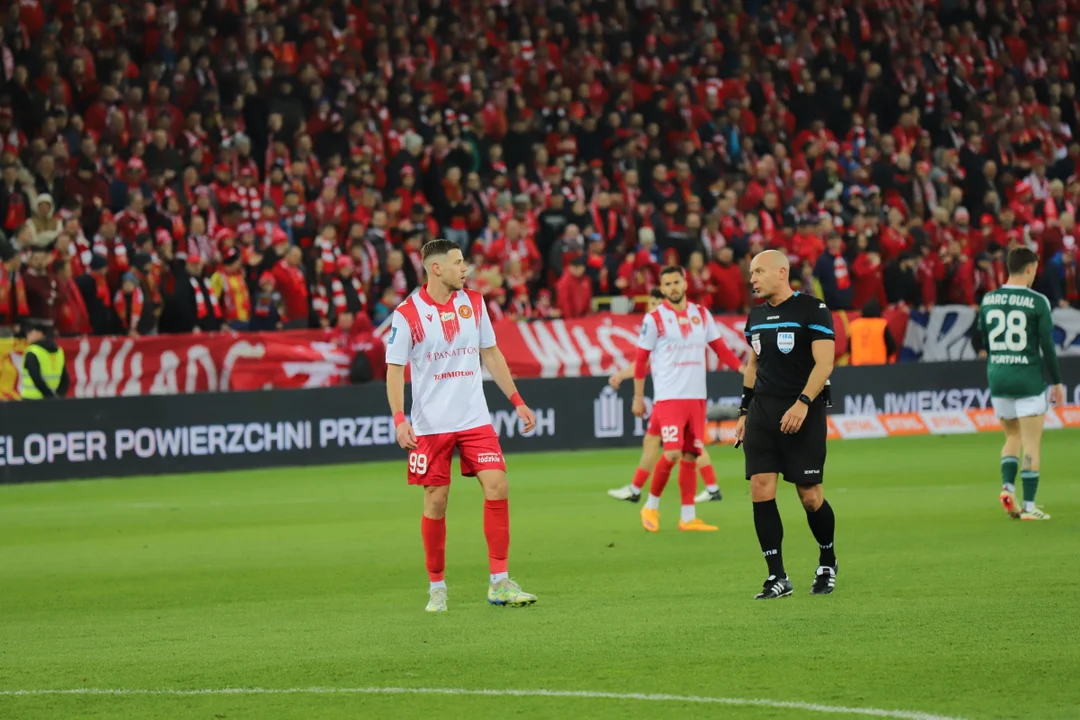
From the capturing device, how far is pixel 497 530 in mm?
9852

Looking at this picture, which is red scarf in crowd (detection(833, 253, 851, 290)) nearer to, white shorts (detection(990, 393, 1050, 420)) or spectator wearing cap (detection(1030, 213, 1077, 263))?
spectator wearing cap (detection(1030, 213, 1077, 263))

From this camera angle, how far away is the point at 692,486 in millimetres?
14367

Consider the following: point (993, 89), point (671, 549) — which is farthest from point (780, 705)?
point (993, 89)

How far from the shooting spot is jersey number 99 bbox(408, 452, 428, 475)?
32.1 feet

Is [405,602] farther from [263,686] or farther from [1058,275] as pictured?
[1058,275]

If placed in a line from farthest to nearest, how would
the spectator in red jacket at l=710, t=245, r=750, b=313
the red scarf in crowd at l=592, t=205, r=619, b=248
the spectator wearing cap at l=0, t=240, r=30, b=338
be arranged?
the red scarf in crowd at l=592, t=205, r=619, b=248
the spectator in red jacket at l=710, t=245, r=750, b=313
the spectator wearing cap at l=0, t=240, r=30, b=338

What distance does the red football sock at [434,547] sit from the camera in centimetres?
981

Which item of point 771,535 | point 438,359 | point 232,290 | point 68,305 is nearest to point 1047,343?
point 771,535

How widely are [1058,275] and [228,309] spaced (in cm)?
1492

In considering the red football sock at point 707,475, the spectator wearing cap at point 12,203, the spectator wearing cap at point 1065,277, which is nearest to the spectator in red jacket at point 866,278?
the spectator wearing cap at point 1065,277

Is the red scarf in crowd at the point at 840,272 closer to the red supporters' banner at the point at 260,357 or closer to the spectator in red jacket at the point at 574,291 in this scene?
the red supporters' banner at the point at 260,357

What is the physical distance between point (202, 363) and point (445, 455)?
12.8m

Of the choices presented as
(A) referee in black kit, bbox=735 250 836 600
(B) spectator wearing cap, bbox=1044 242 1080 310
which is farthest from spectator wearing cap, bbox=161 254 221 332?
(B) spectator wearing cap, bbox=1044 242 1080 310

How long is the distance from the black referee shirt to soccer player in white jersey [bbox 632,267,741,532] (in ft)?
14.5
